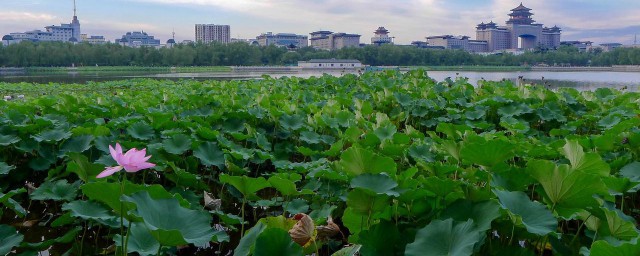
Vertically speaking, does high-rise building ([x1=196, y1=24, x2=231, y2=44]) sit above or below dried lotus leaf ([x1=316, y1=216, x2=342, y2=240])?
above

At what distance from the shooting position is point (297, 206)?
1.81 meters

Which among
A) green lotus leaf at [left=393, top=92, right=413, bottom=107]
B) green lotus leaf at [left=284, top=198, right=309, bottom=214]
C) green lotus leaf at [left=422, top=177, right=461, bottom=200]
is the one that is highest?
green lotus leaf at [left=393, top=92, right=413, bottom=107]

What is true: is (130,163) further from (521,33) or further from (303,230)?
(521,33)

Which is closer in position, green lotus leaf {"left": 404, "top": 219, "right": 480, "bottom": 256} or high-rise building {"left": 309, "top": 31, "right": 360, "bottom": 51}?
green lotus leaf {"left": 404, "top": 219, "right": 480, "bottom": 256}

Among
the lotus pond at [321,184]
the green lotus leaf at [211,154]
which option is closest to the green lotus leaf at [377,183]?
the lotus pond at [321,184]

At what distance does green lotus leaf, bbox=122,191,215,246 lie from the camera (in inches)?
42.9

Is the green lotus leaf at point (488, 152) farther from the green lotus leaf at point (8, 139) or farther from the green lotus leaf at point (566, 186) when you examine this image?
the green lotus leaf at point (8, 139)

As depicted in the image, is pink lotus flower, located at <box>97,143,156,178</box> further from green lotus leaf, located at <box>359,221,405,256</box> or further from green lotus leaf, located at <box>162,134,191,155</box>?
green lotus leaf, located at <box>162,134,191,155</box>

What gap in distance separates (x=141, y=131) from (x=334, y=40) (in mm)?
108209

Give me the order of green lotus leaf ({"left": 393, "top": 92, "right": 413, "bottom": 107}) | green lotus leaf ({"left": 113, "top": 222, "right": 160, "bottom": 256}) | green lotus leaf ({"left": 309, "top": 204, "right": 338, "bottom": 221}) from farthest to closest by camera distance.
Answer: green lotus leaf ({"left": 393, "top": 92, "right": 413, "bottom": 107}) < green lotus leaf ({"left": 309, "top": 204, "right": 338, "bottom": 221}) < green lotus leaf ({"left": 113, "top": 222, "right": 160, "bottom": 256})

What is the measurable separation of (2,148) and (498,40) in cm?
12036

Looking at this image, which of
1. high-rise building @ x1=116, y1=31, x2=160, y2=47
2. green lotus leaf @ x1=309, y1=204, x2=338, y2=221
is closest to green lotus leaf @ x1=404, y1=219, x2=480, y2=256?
green lotus leaf @ x1=309, y1=204, x2=338, y2=221

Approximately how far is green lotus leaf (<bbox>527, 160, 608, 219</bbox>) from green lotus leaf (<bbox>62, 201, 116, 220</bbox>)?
43.2 inches

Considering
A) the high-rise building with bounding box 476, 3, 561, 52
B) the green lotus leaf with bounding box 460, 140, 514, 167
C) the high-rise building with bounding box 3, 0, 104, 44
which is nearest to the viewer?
the green lotus leaf with bounding box 460, 140, 514, 167
